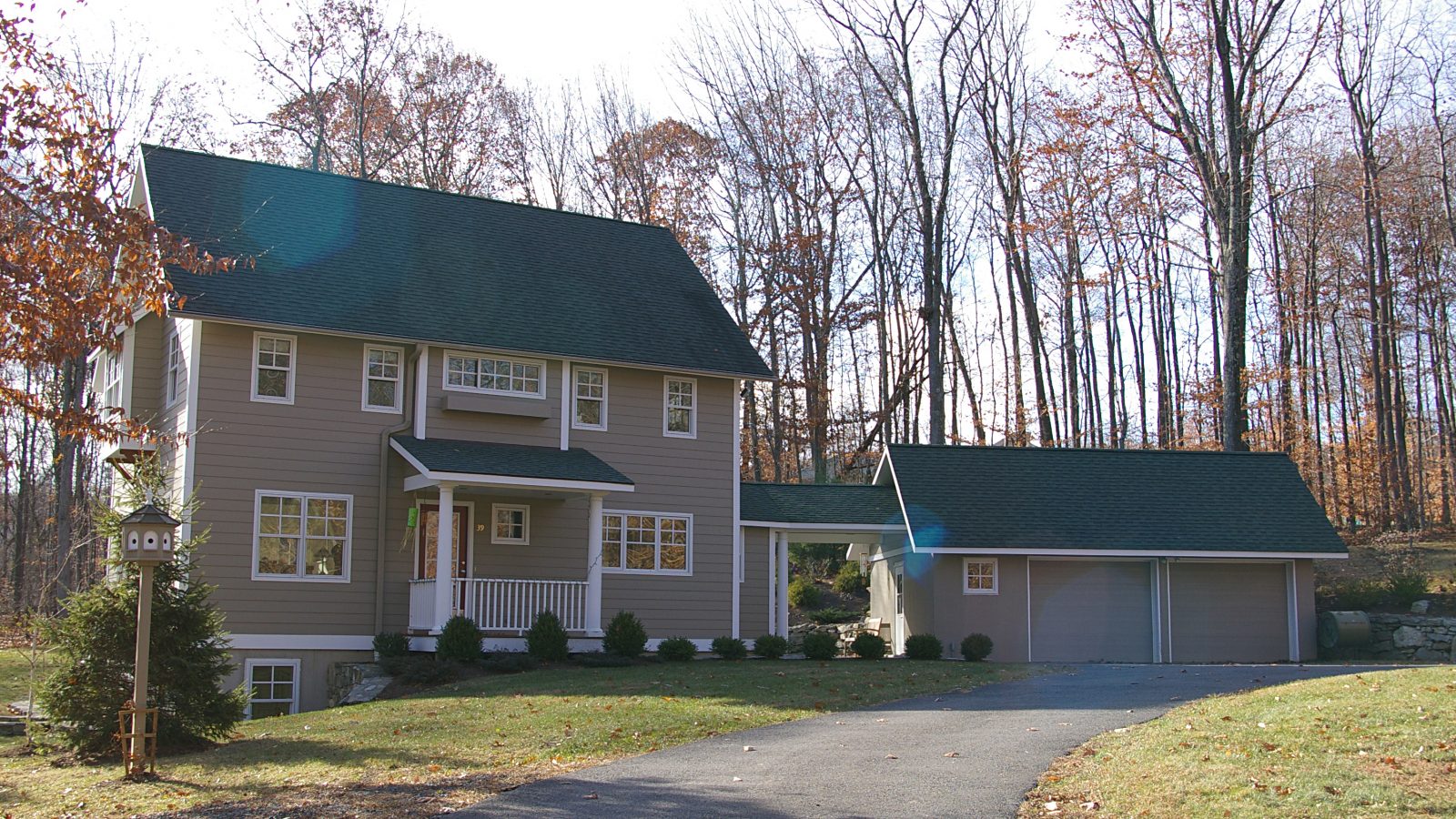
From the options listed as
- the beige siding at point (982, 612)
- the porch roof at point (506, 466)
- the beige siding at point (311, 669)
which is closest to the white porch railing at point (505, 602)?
the beige siding at point (311, 669)

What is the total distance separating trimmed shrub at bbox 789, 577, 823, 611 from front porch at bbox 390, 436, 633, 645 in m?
11.4

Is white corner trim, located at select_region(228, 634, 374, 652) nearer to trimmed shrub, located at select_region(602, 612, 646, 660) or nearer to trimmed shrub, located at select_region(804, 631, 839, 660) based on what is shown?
trimmed shrub, located at select_region(602, 612, 646, 660)

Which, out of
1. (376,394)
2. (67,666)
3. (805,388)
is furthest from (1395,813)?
(805,388)

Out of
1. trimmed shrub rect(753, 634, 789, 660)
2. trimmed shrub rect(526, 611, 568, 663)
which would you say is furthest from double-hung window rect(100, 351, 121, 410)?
trimmed shrub rect(753, 634, 789, 660)

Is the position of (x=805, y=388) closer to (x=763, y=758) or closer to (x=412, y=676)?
(x=412, y=676)

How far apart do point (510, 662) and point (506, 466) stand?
10.3ft

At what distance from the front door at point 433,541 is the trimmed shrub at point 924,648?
799 cm

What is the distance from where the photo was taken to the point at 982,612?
23.9 meters

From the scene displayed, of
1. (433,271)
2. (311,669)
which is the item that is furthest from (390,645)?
(433,271)

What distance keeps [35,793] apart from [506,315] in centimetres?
1224

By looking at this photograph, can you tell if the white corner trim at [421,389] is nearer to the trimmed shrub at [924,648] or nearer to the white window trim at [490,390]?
the white window trim at [490,390]

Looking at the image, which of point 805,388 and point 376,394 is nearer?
point 376,394

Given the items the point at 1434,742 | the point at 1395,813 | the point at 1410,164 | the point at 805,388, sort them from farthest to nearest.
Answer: the point at 805,388
the point at 1410,164
the point at 1434,742
the point at 1395,813

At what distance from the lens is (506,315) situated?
21938 mm
